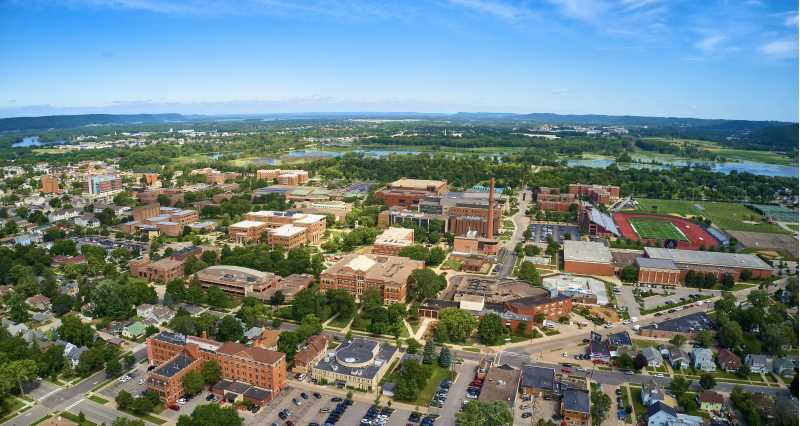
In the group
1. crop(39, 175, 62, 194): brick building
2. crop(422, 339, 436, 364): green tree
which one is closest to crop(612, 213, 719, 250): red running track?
crop(422, 339, 436, 364): green tree

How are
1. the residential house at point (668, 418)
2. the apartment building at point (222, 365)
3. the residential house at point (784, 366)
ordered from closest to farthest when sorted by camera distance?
the residential house at point (668, 418)
the apartment building at point (222, 365)
the residential house at point (784, 366)

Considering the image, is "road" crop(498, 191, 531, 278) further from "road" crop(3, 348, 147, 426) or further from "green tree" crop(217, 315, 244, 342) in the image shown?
"road" crop(3, 348, 147, 426)

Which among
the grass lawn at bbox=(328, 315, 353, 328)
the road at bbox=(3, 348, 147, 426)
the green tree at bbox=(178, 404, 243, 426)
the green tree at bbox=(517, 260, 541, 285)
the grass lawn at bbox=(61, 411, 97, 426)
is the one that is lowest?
the road at bbox=(3, 348, 147, 426)

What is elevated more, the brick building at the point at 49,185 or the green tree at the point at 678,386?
the brick building at the point at 49,185

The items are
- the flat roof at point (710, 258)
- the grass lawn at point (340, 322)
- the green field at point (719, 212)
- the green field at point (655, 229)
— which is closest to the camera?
the grass lawn at point (340, 322)

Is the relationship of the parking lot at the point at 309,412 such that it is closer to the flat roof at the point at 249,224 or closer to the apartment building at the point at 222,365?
the apartment building at the point at 222,365

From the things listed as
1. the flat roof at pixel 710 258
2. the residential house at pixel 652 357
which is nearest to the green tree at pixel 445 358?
the residential house at pixel 652 357
